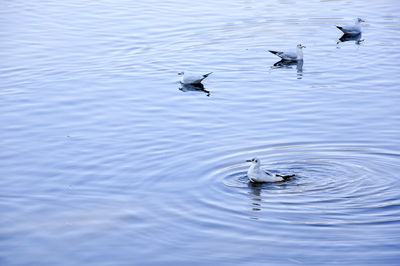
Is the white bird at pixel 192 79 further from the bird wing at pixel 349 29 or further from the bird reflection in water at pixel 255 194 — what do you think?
the bird wing at pixel 349 29

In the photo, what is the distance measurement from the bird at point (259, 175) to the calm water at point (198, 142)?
18 centimetres

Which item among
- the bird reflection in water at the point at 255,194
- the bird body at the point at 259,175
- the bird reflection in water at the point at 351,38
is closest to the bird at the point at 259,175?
the bird body at the point at 259,175

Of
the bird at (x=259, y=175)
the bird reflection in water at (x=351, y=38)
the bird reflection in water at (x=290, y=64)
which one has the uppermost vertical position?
the bird reflection in water at (x=351, y=38)

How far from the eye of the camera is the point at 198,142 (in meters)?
16.6

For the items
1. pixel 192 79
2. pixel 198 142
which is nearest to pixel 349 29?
pixel 192 79

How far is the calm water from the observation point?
12055mm

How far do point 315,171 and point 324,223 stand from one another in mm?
2504

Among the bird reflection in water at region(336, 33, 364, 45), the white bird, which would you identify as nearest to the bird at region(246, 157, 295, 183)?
the white bird

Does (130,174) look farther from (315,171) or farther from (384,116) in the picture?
(384,116)

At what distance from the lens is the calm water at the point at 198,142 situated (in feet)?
39.5

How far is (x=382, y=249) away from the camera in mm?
11461

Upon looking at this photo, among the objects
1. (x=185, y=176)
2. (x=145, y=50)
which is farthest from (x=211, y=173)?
(x=145, y=50)

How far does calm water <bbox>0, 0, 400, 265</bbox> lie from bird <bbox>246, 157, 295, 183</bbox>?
0.18 m

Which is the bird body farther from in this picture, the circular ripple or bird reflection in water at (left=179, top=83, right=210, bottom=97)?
bird reflection in water at (left=179, top=83, right=210, bottom=97)
